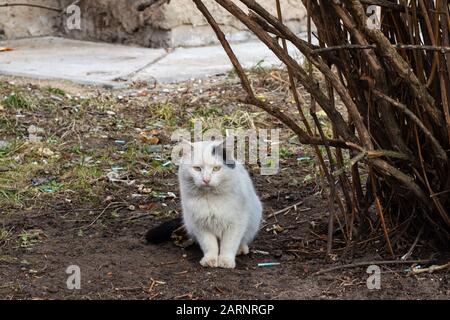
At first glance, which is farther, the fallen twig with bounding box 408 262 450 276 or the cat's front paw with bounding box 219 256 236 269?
the cat's front paw with bounding box 219 256 236 269

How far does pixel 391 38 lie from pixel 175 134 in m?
2.67

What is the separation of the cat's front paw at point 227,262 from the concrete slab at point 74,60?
3.57m

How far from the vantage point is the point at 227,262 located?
4137 millimetres

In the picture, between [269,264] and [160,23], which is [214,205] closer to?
[269,264]

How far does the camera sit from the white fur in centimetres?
420

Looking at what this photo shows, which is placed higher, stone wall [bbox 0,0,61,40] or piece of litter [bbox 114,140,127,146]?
stone wall [bbox 0,0,61,40]

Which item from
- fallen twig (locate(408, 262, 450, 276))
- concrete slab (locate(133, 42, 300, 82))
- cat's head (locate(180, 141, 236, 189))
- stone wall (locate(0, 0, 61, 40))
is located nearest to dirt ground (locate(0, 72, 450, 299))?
fallen twig (locate(408, 262, 450, 276))

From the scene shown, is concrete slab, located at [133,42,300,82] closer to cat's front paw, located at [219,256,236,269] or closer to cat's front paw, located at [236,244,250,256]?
cat's front paw, located at [236,244,250,256]

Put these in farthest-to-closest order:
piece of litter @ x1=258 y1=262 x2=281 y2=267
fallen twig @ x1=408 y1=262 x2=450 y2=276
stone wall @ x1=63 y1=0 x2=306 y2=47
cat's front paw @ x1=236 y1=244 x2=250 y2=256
→ stone wall @ x1=63 y1=0 x2=306 y2=47, cat's front paw @ x1=236 y1=244 x2=250 y2=256, piece of litter @ x1=258 y1=262 x2=281 y2=267, fallen twig @ x1=408 y1=262 x2=450 y2=276

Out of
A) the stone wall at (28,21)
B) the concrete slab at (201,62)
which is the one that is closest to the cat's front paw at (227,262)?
the concrete slab at (201,62)

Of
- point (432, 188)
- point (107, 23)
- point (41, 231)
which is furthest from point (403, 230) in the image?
point (107, 23)

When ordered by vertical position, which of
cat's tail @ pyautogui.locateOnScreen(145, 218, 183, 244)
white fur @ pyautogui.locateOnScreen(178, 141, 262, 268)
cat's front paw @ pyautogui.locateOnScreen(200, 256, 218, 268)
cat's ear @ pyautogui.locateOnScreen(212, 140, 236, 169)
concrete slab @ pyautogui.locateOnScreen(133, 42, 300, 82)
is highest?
concrete slab @ pyautogui.locateOnScreen(133, 42, 300, 82)

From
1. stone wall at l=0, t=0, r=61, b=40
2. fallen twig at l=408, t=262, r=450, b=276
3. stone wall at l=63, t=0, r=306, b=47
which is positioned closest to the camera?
fallen twig at l=408, t=262, r=450, b=276

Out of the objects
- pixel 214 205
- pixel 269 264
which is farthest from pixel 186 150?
pixel 269 264
